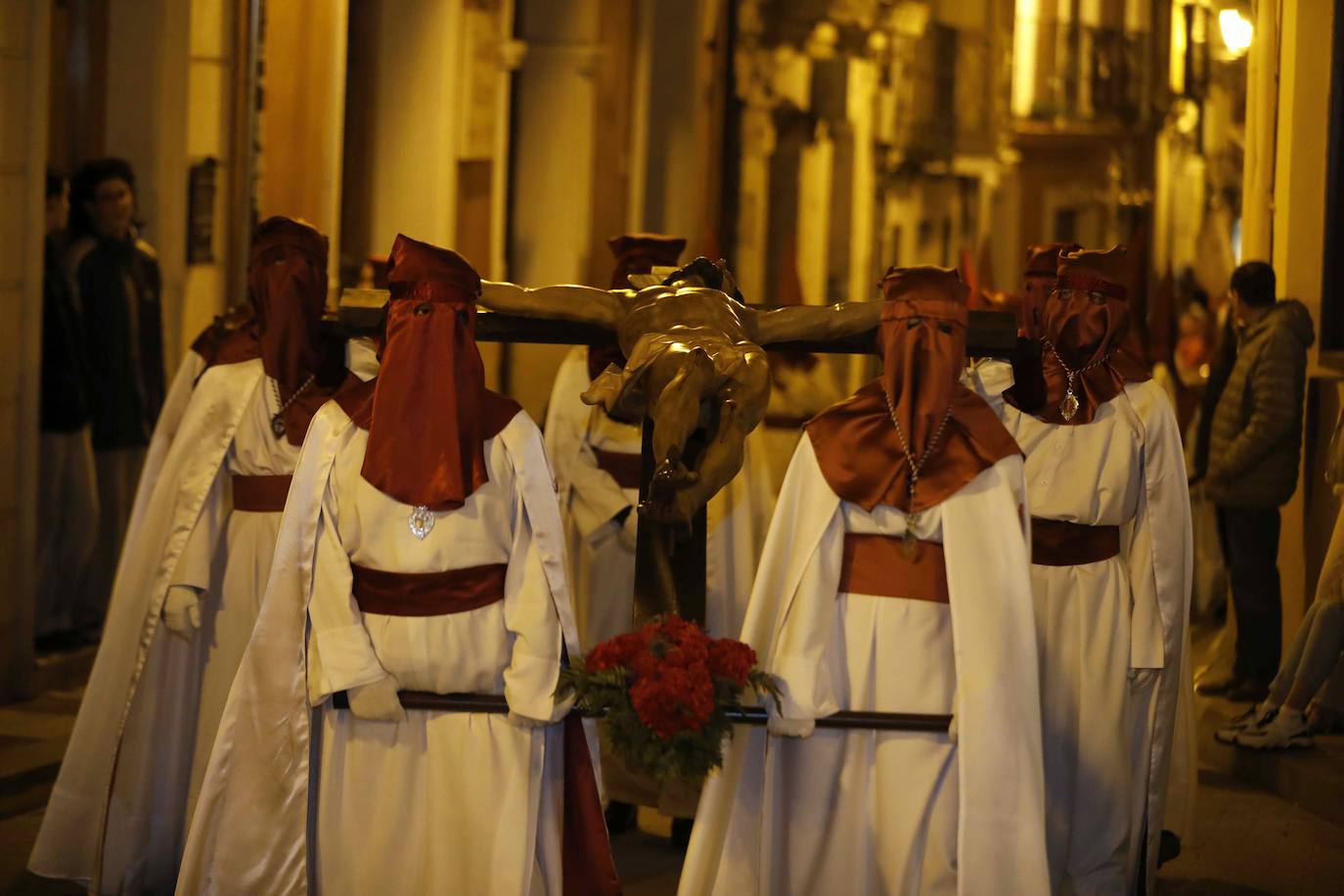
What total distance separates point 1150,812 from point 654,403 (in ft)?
8.63

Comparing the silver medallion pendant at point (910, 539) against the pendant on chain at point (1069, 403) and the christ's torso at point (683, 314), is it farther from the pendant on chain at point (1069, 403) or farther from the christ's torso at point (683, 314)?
Result: the pendant on chain at point (1069, 403)

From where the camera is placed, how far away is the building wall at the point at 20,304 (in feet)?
33.8

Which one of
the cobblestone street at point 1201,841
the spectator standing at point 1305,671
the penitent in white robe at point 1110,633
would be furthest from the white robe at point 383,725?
the spectator standing at point 1305,671

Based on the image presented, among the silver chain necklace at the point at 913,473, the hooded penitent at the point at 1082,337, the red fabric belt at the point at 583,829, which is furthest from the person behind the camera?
the hooded penitent at the point at 1082,337

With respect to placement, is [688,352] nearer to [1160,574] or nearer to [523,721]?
[523,721]

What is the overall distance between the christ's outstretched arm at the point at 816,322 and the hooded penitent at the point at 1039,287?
4.64ft

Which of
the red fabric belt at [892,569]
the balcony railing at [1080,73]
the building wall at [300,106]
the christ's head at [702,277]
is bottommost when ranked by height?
the red fabric belt at [892,569]

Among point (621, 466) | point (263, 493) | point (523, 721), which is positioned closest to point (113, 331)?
point (621, 466)

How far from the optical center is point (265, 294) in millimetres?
7195

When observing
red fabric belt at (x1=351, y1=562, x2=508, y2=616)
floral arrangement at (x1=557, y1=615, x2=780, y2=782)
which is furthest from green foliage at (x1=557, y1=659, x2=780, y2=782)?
red fabric belt at (x1=351, y1=562, x2=508, y2=616)

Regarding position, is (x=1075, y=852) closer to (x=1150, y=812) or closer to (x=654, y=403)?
(x=1150, y=812)

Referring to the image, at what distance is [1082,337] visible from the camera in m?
7.30

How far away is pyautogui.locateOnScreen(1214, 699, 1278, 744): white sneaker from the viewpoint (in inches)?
388

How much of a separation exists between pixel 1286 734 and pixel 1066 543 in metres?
2.84
